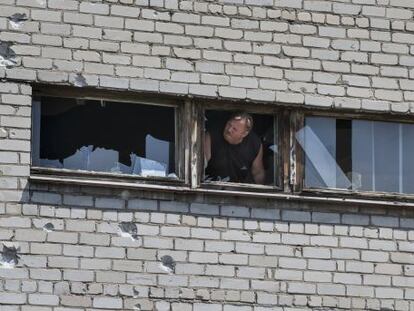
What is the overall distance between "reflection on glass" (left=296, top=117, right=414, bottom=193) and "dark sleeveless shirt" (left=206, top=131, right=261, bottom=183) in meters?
0.38

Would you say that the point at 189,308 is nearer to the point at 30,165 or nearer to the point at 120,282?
the point at 120,282

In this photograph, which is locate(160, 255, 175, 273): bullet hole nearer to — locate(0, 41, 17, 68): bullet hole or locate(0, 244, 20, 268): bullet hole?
Result: locate(0, 244, 20, 268): bullet hole

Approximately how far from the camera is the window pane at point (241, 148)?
10781 mm

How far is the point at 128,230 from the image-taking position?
407 inches

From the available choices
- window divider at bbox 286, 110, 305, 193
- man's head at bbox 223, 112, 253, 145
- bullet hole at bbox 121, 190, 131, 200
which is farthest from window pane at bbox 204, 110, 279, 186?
bullet hole at bbox 121, 190, 131, 200

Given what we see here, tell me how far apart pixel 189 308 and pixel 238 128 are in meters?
1.48

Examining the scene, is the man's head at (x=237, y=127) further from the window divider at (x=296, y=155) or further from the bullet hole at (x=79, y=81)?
the bullet hole at (x=79, y=81)

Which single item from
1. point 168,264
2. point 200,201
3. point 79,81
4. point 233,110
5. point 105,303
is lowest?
point 105,303

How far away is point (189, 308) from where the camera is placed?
33.9 feet

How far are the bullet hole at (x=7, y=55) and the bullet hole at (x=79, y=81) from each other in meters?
0.46

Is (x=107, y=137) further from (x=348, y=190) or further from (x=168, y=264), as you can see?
(x=348, y=190)

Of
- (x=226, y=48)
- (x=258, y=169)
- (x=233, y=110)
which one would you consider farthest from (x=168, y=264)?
(x=226, y=48)

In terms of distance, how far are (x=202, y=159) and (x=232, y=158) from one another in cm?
30

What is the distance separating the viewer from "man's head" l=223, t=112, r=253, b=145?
10.9 meters
